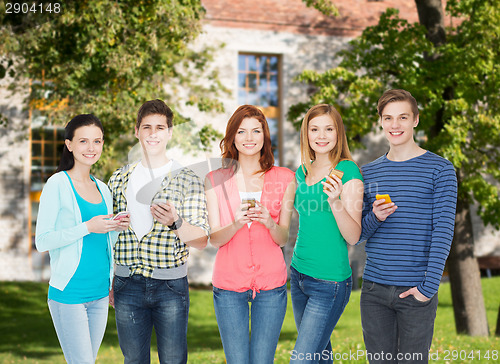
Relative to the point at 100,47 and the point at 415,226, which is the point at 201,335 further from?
the point at 415,226

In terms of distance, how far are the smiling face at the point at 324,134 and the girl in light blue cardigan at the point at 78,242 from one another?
4.80 feet

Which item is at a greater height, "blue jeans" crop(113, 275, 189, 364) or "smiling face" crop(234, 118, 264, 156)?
"smiling face" crop(234, 118, 264, 156)

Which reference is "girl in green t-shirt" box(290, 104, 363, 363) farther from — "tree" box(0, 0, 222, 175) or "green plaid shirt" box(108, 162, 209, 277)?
"tree" box(0, 0, 222, 175)

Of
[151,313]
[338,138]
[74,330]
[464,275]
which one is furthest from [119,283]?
[464,275]

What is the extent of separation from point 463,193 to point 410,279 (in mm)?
8546

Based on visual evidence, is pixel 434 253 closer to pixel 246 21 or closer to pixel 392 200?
pixel 392 200

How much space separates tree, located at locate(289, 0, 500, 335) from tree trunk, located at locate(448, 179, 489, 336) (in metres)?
0.02

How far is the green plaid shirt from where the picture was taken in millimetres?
3617

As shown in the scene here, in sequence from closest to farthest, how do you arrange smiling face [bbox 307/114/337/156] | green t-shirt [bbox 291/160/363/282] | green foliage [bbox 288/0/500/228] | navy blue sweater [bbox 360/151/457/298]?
navy blue sweater [bbox 360/151/457/298], green t-shirt [bbox 291/160/363/282], smiling face [bbox 307/114/337/156], green foliage [bbox 288/0/500/228]

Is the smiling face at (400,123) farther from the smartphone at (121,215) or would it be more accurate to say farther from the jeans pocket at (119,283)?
the jeans pocket at (119,283)

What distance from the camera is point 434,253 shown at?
3.41 m

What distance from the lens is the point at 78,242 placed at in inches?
142

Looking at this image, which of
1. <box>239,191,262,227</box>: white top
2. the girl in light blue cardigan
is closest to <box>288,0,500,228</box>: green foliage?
<box>239,191,262,227</box>: white top

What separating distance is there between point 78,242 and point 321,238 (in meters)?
1.69
